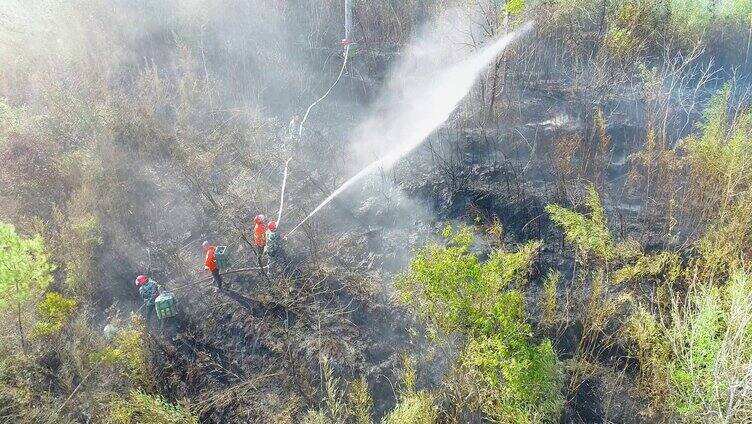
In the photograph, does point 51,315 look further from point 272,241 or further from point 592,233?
point 592,233

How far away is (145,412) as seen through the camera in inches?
211

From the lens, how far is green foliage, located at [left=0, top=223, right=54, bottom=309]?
502 cm

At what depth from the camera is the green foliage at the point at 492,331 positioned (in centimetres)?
435

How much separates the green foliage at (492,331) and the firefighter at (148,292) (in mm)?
4320

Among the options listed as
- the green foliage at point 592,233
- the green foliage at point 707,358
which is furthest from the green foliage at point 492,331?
the green foliage at point 592,233

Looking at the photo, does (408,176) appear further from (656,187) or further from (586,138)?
(656,187)

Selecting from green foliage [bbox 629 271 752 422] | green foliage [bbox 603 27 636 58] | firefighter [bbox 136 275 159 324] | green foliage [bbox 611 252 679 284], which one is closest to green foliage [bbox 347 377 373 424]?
green foliage [bbox 629 271 752 422]

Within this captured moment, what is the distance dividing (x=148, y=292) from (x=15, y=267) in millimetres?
1958

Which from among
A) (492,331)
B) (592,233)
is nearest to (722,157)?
(592,233)

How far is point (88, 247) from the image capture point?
7.64 m

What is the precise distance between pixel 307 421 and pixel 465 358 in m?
1.92

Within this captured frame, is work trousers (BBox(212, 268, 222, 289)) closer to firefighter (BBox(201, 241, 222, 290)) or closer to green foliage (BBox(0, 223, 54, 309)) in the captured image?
firefighter (BBox(201, 241, 222, 290))

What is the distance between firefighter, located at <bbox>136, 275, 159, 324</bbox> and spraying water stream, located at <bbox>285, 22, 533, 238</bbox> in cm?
382

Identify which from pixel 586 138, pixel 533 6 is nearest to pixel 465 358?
pixel 586 138
